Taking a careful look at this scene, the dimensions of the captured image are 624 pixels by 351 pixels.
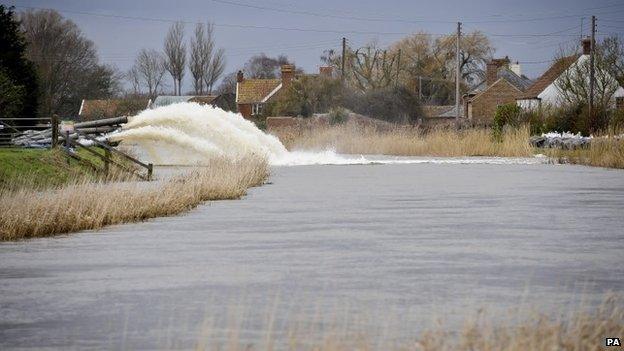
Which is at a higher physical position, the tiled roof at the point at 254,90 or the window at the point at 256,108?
the tiled roof at the point at 254,90

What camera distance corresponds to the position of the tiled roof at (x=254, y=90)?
138 meters

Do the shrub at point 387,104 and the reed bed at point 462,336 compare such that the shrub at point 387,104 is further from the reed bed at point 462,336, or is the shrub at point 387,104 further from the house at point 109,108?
the reed bed at point 462,336

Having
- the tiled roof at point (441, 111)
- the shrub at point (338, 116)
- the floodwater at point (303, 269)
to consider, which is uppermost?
the tiled roof at point (441, 111)

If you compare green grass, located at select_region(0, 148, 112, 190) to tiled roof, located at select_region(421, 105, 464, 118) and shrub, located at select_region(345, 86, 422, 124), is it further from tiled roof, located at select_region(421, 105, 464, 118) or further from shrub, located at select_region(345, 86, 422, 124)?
tiled roof, located at select_region(421, 105, 464, 118)

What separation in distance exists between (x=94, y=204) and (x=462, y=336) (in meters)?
17.5

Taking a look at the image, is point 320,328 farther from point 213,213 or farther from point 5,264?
point 213,213

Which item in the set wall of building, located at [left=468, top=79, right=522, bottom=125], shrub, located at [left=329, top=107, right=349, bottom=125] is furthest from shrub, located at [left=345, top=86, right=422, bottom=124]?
wall of building, located at [left=468, top=79, right=522, bottom=125]

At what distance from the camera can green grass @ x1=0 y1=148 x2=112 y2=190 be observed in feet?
115

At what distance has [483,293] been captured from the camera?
16578mm

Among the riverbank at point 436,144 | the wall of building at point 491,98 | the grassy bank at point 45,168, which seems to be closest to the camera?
the grassy bank at point 45,168

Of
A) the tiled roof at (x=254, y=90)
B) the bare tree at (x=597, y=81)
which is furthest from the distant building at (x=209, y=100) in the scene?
the bare tree at (x=597, y=81)

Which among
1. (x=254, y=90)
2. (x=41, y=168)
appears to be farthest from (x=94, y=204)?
(x=254, y=90)

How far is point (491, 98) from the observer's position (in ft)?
383

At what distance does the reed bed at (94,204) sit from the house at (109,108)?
73.1 meters
